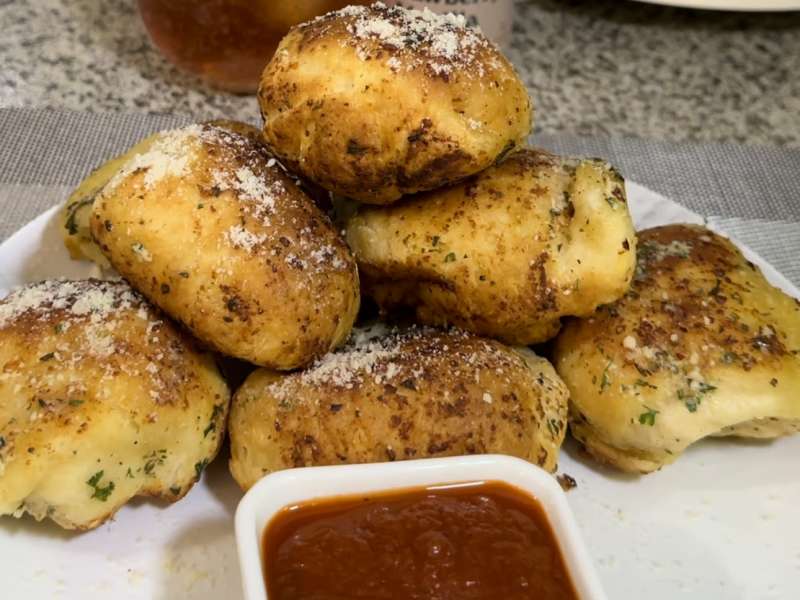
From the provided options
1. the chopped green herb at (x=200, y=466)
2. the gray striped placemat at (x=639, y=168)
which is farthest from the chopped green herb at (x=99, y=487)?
the gray striped placemat at (x=639, y=168)

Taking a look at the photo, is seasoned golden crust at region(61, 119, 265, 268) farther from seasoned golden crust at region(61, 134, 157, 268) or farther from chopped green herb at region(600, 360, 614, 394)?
chopped green herb at region(600, 360, 614, 394)

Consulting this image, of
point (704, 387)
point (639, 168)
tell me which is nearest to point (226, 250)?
point (704, 387)

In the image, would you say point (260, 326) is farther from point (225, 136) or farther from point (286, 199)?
point (225, 136)

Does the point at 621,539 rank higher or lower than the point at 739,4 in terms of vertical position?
lower

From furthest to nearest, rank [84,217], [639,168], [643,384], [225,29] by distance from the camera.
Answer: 1. [639,168]
2. [225,29]
3. [84,217]
4. [643,384]

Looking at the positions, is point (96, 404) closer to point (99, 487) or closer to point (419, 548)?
point (99, 487)

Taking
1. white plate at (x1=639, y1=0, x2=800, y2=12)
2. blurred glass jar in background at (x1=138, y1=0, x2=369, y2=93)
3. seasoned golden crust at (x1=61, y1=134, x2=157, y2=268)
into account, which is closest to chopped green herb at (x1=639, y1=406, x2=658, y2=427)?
seasoned golden crust at (x1=61, y1=134, x2=157, y2=268)

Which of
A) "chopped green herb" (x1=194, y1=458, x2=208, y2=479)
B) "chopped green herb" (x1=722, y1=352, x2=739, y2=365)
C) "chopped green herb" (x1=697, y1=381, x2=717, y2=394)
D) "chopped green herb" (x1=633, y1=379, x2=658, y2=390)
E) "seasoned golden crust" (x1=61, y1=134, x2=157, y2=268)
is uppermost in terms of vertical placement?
"seasoned golden crust" (x1=61, y1=134, x2=157, y2=268)
